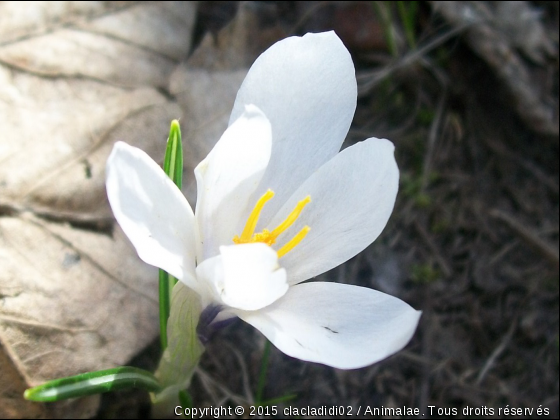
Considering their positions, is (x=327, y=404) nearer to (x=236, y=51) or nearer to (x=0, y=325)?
(x=0, y=325)

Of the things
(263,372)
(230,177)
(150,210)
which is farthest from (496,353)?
(150,210)

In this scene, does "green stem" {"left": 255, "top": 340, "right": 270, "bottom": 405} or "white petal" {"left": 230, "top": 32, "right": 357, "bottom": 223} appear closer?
"white petal" {"left": 230, "top": 32, "right": 357, "bottom": 223}

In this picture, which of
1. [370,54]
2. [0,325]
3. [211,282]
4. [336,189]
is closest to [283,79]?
[336,189]

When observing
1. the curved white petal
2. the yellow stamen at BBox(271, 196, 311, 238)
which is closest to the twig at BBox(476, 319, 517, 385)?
the yellow stamen at BBox(271, 196, 311, 238)

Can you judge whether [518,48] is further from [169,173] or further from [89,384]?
[89,384]

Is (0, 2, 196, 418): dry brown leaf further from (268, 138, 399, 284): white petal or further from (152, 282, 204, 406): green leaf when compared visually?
(268, 138, 399, 284): white petal

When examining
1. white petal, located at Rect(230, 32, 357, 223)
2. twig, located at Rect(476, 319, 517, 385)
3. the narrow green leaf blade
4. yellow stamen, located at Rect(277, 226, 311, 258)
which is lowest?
twig, located at Rect(476, 319, 517, 385)

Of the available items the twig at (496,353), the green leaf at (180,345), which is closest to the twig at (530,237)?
the twig at (496,353)
